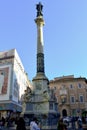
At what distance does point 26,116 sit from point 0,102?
17.4 m

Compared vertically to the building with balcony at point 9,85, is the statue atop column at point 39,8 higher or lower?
higher

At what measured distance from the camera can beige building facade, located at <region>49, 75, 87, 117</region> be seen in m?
48.8

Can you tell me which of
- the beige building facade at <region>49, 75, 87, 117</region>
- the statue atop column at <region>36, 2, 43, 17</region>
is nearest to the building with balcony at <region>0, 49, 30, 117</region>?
the beige building facade at <region>49, 75, 87, 117</region>

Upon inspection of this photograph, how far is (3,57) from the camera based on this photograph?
130ft

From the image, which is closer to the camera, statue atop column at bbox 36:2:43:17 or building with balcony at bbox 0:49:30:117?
statue atop column at bbox 36:2:43:17

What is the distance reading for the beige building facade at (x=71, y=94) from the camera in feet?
160

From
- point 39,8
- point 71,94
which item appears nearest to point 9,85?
point 39,8

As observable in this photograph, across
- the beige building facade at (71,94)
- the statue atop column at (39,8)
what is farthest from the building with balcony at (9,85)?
the statue atop column at (39,8)

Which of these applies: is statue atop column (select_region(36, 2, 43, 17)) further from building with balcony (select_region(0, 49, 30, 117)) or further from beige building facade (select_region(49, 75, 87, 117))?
beige building facade (select_region(49, 75, 87, 117))

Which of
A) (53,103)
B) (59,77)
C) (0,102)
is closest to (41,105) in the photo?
(53,103)

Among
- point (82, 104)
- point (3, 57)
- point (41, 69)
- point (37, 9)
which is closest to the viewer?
point (41, 69)

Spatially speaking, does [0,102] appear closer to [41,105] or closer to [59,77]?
[41,105]

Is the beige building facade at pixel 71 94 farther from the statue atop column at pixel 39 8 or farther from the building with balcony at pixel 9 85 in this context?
the statue atop column at pixel 39 8

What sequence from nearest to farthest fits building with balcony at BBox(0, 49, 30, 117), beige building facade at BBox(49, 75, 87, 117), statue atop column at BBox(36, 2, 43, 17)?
statue atop column at BBox(36, 2, 43, 17)
building with balcony at BBox(0, 49, 30, 117)
beige building facade at BBox(49, 75, 87, 117)
